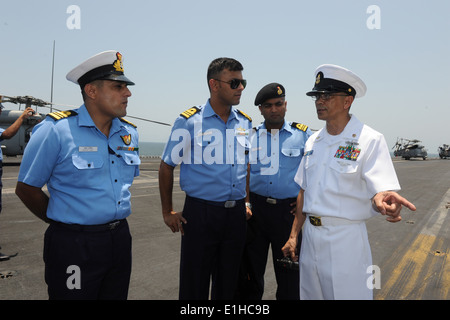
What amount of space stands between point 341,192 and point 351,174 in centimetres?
15

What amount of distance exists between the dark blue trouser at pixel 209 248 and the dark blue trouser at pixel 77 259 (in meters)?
0.73

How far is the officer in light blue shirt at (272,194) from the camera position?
289 cm

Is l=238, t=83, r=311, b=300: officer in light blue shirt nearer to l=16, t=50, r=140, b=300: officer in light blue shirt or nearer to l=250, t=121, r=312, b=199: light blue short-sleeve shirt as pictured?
l=250, t=121, r=312, b=199: light blue short-sleeve shirt

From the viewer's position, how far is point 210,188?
253 centimetres

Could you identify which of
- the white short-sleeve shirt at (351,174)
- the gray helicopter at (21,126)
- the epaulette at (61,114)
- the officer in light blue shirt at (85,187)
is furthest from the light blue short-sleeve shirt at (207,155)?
the gray helicopter at (21,126)

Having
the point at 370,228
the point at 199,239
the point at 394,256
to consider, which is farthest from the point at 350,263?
the point at 370,228

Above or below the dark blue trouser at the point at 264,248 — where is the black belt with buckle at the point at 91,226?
above

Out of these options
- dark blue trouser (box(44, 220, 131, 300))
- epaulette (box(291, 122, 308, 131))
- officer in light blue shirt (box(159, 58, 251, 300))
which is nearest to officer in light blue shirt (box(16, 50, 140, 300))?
dark blue trouser (box(44, 220, 131, 300))

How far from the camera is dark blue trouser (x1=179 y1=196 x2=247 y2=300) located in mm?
2486

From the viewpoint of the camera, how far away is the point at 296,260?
7.84 ft

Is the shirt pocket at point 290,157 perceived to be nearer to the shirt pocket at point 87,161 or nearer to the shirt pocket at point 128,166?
the shirt pocket at point 128,166

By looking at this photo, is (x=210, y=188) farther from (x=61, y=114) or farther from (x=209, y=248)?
(x=61, y=114)
